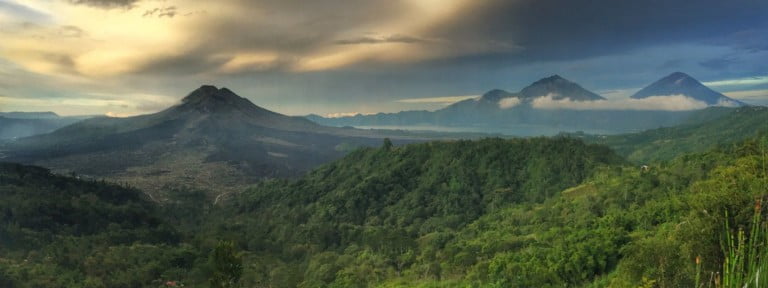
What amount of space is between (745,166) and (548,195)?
87.4 metres

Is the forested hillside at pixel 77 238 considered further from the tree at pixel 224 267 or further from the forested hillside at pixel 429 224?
the tree at pixel 224 267

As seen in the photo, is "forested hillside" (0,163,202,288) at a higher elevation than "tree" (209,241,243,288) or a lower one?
lower

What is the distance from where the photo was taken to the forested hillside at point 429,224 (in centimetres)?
3381

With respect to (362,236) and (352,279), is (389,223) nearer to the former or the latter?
(362,236)

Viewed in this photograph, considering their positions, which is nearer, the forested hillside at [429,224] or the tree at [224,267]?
the forested hillside at [429,224]

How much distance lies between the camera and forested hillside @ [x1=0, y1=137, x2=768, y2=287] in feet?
111

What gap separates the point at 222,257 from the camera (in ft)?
154

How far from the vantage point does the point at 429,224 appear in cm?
12006

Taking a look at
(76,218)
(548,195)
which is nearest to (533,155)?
(548,195)

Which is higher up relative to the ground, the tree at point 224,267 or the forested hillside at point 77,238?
the tree at point 224,267

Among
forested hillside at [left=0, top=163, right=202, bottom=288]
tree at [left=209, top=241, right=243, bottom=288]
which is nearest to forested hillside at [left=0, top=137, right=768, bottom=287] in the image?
tree at [left=209, top=241, right=243, bottom=288]

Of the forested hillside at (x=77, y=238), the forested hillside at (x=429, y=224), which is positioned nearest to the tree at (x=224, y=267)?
the forested hillside at (x=429, y=224)

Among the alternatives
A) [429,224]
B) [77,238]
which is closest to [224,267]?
[77,238]

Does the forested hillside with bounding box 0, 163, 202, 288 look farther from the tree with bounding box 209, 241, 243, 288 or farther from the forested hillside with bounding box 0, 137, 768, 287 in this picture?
the tree with bounding box 209, 241, 243, 288
